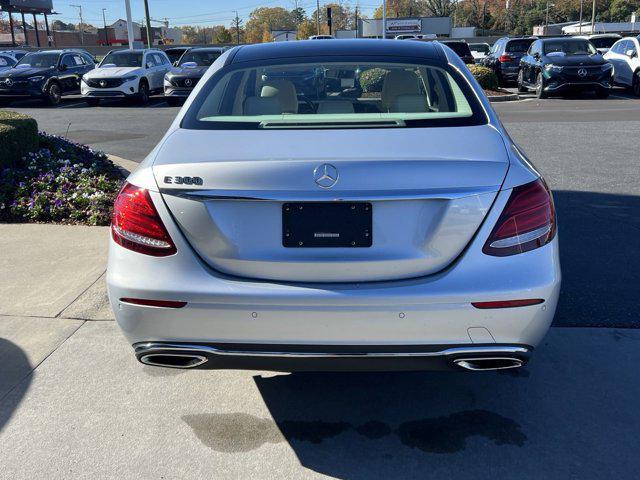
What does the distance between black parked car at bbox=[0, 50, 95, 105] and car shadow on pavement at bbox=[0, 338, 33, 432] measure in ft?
60.0

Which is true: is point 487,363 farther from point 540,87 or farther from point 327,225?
point 540,87

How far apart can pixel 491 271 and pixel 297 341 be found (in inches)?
32.0

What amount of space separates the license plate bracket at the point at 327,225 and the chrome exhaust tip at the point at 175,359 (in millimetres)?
621

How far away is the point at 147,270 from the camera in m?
2.77

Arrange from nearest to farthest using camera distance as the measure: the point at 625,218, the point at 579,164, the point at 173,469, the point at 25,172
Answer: the point at 173,469, the point at 625,218, the point at 25,172, the point at 579,164

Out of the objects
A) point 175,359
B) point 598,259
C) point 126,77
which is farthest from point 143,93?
point 175,359

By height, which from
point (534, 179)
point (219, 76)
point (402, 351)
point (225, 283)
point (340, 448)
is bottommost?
point (340, 448)

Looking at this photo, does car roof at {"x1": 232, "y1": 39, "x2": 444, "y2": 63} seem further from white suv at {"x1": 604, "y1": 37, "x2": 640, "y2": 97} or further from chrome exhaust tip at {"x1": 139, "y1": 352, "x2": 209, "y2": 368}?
white suv at {"x1": 604, "y1": 37, "x2": 640, "y2": 97}

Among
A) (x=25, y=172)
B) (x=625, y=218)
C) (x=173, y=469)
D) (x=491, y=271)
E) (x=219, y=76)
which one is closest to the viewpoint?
(x=491, y=271)

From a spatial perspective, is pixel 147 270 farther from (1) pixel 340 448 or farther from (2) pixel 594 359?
(2) pixel 594 359

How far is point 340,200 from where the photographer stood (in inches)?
103

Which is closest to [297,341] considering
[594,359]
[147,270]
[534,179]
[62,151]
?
[147,270]

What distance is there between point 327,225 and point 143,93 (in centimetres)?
1981

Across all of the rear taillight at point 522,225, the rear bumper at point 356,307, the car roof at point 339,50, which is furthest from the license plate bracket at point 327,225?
the car roof at point 339,50
